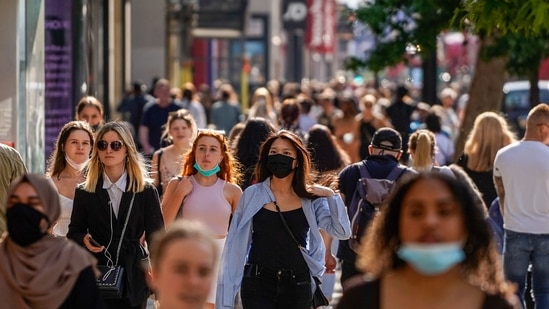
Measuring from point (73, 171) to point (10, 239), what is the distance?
4915 mm

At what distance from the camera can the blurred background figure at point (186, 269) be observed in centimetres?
481

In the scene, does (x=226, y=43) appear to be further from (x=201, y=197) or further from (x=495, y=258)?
(x=495, y=258)

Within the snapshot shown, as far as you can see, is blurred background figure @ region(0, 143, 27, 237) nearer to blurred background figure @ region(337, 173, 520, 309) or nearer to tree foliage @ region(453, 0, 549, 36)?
tree foliage @ region(453, 0, 549, 36)

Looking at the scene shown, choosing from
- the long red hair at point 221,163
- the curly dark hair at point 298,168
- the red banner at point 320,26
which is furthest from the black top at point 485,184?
the red banner at point 320,26

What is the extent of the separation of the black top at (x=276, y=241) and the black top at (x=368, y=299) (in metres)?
4.53

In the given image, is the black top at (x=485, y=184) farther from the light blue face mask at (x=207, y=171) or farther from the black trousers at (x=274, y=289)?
the black trousers at (x=274, y=289)

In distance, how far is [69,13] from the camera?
1728 centimetres

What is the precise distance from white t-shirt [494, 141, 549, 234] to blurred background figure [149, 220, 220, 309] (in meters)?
6.46

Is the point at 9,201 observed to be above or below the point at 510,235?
above

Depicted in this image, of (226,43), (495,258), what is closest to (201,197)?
(495,258)

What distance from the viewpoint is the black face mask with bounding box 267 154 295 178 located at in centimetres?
966

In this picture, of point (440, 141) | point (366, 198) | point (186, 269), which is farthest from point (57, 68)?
point (186, 269)

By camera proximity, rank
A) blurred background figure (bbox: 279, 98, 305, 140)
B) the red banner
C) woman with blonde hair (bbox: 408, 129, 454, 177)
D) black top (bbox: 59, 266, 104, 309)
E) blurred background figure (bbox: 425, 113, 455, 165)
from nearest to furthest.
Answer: black top (bbox: 59, 266, 104, 309)
woman with blonde hair (bbox: 408, 129, 454, 177)
blurred background figure (bbox: 279, 98, 305, 140)
blurred background figure (bbox: 425, 113, 455, 165)
the red banner

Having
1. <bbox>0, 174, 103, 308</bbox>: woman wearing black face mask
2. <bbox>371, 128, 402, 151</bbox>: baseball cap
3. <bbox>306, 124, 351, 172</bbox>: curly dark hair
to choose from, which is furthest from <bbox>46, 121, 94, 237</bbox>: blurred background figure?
<bbox>0, 174, 103, 308</bbox>: woman wearing black face mask
